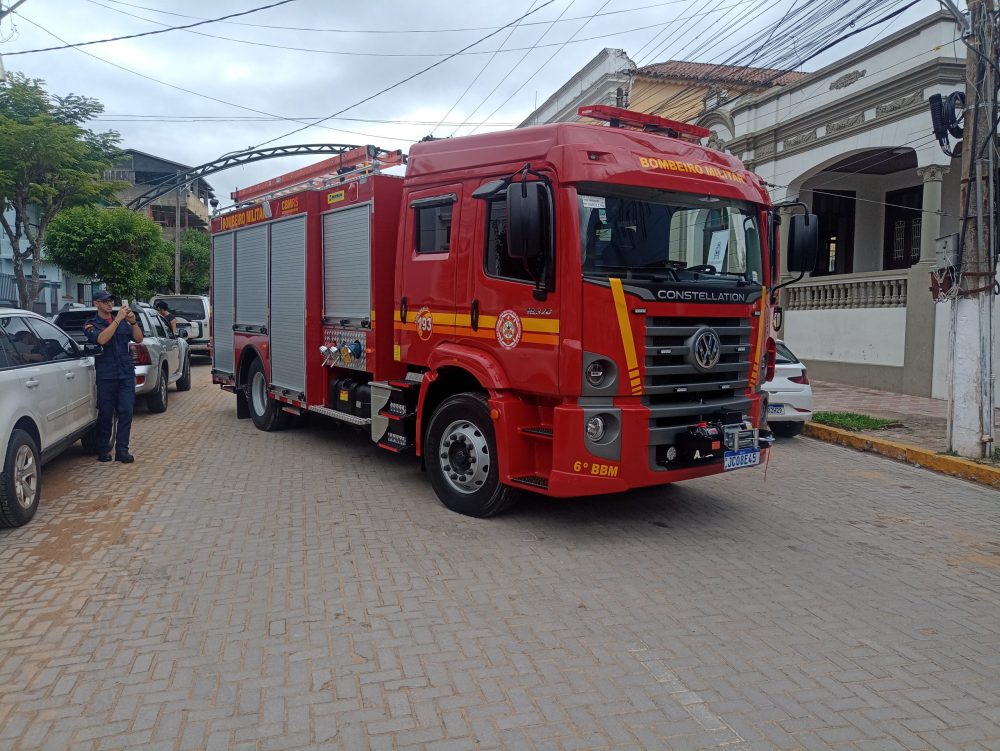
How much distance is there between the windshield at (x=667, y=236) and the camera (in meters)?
5.49

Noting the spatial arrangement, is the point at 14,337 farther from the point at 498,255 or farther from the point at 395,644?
the point at 395,644

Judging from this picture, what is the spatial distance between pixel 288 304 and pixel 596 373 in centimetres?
504

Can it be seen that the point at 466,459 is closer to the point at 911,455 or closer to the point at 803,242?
the point at 803,242

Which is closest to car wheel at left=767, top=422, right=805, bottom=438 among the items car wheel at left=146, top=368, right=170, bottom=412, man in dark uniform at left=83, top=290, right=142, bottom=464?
man in dark uniform at left=83, top=290, right=142, bottom=464

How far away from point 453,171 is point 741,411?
3.09m

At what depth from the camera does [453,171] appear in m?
6.43

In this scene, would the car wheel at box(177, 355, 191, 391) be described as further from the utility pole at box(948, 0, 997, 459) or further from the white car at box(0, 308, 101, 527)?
the utility pole at box(948, 0, 997, 459)

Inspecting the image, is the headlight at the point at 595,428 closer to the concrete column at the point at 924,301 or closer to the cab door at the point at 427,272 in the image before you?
the cab door at the point at 427,272

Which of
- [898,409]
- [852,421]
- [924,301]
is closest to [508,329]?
[852,421]

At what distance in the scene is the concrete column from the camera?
13.1 metres

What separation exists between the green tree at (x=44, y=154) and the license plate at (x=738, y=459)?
15.5 meters

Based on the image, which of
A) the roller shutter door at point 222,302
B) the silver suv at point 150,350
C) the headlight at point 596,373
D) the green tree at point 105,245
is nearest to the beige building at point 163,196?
the green tree at point 105,245

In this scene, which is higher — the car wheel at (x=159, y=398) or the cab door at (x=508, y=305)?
the cab door at (x=508, y=305)

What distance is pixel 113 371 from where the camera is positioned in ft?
26.6
